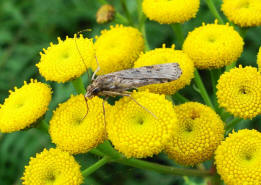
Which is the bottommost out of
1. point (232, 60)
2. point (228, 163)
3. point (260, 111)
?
point (228, 163)

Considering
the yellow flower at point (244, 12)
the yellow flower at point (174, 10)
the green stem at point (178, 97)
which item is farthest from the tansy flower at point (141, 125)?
the yellow flower at point (244, 12)

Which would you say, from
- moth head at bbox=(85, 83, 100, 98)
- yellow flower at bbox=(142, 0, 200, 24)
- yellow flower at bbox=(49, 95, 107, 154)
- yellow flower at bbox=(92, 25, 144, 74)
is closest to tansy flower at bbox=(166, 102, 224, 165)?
yellow flower at bbox=(49, 95, 107, 154)

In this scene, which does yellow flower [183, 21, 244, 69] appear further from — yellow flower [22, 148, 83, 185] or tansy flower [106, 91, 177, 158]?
yellow flower [22, 148, 83, 185]

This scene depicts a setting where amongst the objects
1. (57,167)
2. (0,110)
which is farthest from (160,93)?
(0,110)

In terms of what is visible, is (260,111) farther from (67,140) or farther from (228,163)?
(67,140)

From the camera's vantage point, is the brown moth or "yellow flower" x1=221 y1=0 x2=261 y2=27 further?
"yellow flower" x1=221 y1=0 x2=261 y2=27

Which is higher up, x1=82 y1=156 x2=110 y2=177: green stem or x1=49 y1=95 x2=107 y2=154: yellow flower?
x1=49 y1=95 x2=107 y2=154: yellow flower

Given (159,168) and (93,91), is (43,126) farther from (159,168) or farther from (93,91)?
(159,168)

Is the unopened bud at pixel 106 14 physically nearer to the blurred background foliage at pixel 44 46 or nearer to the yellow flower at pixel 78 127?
the blurred background foliage at pixel 44 46

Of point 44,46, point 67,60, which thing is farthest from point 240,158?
point 44,46
